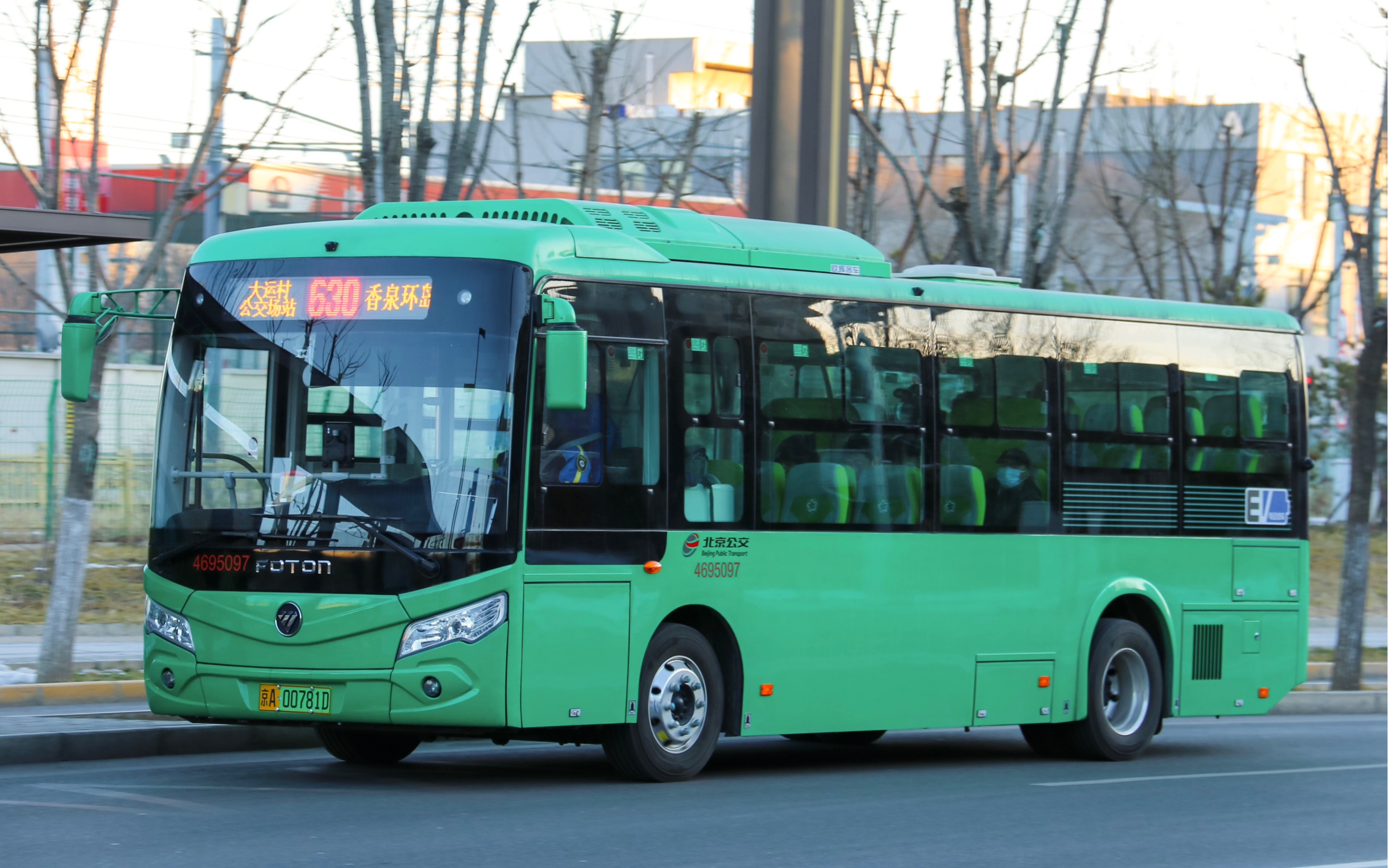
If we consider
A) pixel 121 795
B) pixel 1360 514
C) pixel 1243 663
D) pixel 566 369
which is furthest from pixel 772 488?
pixel 1360 514

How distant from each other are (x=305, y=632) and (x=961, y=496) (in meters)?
4.57

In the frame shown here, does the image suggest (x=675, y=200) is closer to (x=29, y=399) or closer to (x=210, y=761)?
(x=29, y=399)

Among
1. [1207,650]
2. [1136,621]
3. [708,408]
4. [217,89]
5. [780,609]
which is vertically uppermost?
[217,89]

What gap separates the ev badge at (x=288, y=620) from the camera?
34.2 feet

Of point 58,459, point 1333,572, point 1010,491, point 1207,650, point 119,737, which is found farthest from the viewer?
point 1333,572

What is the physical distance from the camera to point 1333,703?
64.8ft

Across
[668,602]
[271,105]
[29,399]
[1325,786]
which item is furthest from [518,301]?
[29,399]

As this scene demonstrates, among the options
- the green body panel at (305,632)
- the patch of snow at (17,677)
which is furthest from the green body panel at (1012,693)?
the patch of snow at (17,677)

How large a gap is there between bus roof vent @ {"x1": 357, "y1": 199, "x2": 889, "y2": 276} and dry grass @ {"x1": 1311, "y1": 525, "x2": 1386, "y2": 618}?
835 inches

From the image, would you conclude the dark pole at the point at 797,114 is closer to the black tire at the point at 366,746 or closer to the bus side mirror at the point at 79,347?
the black tire at the point at 366,746

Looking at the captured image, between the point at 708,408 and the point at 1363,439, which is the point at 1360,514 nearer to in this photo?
the point at 1363,439

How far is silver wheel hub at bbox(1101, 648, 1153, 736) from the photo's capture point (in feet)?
46.4

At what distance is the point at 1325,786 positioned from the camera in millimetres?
12438

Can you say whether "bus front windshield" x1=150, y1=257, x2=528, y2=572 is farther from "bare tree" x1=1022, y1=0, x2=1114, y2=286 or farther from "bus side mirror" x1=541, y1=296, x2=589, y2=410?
"bare tree" x1=1022, y1=0, x2=1114, y2=286
